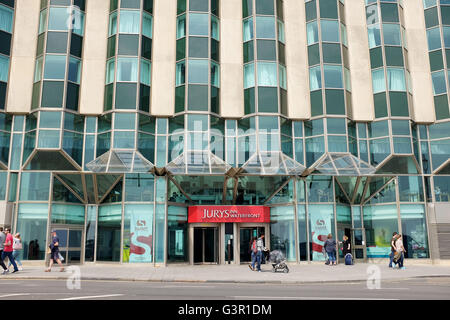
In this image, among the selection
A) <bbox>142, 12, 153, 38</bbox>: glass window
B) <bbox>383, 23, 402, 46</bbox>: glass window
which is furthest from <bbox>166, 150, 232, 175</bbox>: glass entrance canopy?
<bbox>383, 23, 402, 46</bbox>: glass window

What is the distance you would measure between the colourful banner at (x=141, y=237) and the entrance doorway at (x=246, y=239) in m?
5.55

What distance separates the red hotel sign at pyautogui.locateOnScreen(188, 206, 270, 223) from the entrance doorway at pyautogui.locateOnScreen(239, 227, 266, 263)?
0.74 metres

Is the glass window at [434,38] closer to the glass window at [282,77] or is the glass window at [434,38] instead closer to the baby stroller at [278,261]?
the glass window at [282,77]

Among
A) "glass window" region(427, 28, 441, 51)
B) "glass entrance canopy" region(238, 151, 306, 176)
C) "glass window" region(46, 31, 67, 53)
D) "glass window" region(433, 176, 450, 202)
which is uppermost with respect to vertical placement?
"glass window" region(427, 28, 441, 51)

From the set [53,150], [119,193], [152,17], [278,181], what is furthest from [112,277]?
[152,17]

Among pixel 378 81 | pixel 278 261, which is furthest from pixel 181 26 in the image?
pixel 278 261

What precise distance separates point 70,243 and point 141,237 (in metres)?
4.36

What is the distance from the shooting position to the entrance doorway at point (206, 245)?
25297 millimetres

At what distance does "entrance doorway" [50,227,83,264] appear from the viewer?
24125 mm

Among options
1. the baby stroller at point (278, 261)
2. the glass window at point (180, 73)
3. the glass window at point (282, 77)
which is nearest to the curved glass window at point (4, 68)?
the glass window at point (180, 73)

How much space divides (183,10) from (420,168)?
59.5 ft

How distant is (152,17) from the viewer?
1083 inches

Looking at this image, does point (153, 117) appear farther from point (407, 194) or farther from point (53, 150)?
point (407, 194)

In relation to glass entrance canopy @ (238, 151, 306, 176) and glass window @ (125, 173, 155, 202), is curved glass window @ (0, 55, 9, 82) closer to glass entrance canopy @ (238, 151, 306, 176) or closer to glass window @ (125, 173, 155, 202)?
glass window @ (125, 173, 155, 202)
